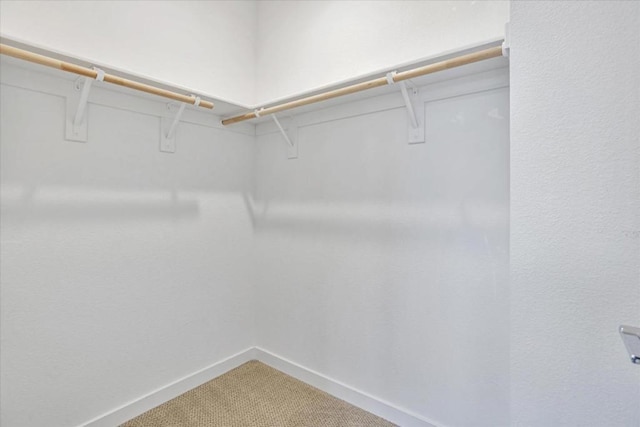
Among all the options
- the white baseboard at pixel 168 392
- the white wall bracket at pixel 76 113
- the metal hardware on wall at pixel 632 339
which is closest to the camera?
the metal hardware on wall at pixel 632 339

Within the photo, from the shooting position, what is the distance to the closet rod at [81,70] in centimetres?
113

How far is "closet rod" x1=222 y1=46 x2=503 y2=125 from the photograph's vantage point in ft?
3.84

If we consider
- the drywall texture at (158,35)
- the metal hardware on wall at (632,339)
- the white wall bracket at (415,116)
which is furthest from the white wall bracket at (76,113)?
the metal hardware on wall at (632,339)

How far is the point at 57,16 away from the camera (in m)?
1.42

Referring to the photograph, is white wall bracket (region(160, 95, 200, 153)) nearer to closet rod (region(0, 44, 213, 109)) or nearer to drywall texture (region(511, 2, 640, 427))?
closet rod (region(0, 44, 213, 109))

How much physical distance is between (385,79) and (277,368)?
197 cm

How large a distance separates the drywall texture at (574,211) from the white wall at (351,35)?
17.7 inches

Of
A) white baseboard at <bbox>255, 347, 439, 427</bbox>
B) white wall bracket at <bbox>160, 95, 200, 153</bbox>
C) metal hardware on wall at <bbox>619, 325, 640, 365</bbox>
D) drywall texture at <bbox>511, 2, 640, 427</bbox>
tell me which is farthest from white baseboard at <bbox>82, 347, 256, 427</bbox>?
metal hardware on wall at <bbox>619, 325, 640, 365</bbox>

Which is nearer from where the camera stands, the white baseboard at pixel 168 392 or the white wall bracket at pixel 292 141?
the white baseboard at pixel 168 392

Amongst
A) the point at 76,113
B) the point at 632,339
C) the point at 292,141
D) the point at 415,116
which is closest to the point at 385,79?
the point at 415,116

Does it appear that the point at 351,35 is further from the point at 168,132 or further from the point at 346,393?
the point at 346,393

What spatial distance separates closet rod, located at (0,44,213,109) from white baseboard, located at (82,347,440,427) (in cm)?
163

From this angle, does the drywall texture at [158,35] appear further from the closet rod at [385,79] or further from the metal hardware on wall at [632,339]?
the metal hardware on wall at [632,339]

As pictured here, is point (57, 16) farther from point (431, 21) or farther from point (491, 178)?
point (491, 178)
